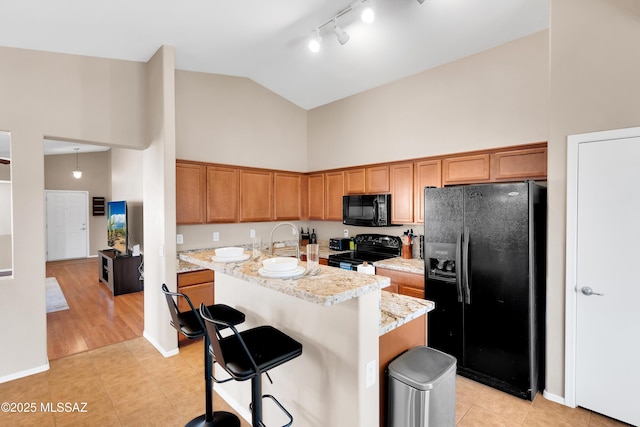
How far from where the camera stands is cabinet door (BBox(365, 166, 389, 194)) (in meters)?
4.19

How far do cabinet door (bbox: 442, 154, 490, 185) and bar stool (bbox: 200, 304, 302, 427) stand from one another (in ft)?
9.00

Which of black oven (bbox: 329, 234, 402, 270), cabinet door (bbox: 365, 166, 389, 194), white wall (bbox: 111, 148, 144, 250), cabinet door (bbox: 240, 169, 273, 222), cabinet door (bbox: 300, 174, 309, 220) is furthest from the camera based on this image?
white wall (bbox: 111, 148, 144, 250)

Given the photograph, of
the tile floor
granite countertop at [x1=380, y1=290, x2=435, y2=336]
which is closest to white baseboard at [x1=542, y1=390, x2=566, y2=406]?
the tile floor

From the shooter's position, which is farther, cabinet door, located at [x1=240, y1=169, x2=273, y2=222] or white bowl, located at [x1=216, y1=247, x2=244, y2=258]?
cabinet door, located at [x1=240, y1=169, x2=273, y2=222]

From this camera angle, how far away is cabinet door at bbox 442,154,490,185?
336cm

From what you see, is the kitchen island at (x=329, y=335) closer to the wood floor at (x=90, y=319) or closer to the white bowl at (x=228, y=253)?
A: the white bowl at (x=228, y=253)

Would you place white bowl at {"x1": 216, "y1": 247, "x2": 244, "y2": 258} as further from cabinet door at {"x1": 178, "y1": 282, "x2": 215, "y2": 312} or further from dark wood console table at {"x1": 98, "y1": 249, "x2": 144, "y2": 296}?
dark wood console table at {"x1": 98, "y1": 249, "x2": 144, "y2": 296}

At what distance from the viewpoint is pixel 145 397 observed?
8.60 feet

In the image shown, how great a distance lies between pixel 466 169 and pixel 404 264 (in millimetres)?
1295

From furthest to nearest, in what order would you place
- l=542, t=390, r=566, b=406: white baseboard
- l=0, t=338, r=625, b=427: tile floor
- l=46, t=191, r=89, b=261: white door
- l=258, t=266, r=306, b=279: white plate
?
1. l=46, t=191, r=89, b=261: white door
2. l=542, t=390, r=566, b=406: white baseboard
3. l=0, t=338, r=625, b=427: tile floor
4. l=258, t=266, r=306, b=279: white plate

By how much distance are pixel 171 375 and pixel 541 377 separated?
3383 millimetres

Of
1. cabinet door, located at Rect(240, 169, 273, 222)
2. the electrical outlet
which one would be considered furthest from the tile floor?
cabinet door, located at Rect(240, 169, 273, 222)

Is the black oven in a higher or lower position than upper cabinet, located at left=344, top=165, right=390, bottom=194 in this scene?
lower

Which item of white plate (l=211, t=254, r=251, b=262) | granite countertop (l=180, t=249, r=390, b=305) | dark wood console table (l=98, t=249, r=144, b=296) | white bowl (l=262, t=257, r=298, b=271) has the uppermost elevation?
white bowl (l=262, t=257, r=298, b=271)
